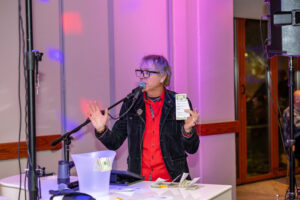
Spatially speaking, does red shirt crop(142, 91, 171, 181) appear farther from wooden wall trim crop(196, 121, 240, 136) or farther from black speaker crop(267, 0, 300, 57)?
wooden wall trim crop(196, 121, 240, 136)

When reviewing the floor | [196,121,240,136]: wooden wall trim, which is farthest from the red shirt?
the floor

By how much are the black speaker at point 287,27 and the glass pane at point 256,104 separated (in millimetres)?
4172

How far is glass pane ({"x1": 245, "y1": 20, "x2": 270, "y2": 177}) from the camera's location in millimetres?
6945

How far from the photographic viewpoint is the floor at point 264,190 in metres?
5.65

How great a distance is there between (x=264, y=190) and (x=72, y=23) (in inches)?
159

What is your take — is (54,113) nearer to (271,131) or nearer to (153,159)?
(153,159)

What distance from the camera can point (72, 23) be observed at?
3830mm

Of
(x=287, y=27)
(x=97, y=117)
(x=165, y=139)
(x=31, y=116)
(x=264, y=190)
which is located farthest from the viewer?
(x=264, y=190)

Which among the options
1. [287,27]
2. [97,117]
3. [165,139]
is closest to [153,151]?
[165,139]

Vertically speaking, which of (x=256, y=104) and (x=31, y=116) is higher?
(x=31, y=116)

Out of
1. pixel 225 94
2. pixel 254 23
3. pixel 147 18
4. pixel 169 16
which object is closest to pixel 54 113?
pixel 147 18

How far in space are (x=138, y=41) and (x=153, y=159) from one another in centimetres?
190

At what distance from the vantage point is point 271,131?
712cm

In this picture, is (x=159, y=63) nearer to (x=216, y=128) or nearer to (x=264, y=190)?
(x=216, y=128)
